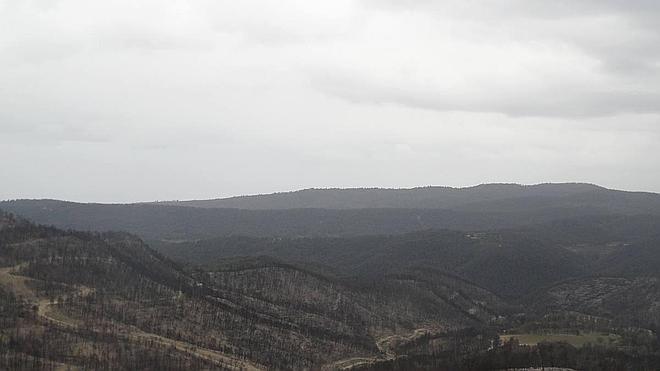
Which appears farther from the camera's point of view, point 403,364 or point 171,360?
point 403,364

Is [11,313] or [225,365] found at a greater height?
[11,313]

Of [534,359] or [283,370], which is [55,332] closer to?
[283,370]

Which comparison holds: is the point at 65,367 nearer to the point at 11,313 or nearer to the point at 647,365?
the point at 11,313

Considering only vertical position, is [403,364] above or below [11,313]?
below

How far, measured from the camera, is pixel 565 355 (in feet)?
602

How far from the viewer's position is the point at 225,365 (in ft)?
602

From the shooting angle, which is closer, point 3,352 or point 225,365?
point 3,352

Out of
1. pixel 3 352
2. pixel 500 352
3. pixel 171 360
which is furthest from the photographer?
pixel 500 352

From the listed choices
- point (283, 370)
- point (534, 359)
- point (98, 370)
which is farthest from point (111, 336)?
point (534, 359)

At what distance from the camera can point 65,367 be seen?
511 ft

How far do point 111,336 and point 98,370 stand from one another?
25.6 meters

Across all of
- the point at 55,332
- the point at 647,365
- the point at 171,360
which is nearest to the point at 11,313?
the point at 55,332

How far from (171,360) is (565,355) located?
9080 centimetres

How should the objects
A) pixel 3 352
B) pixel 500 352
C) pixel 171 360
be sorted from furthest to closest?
1. pixel 500 352
2. pixel 171 360
3. pixel 3 352
